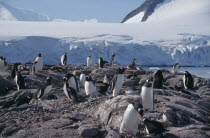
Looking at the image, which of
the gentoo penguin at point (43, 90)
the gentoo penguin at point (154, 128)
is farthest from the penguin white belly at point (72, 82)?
the gentoo penguin at point (154, 128)

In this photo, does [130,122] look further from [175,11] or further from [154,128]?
[175,11]

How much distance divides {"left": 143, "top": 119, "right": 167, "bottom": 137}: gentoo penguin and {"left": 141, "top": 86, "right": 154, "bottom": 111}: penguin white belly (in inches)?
50.4

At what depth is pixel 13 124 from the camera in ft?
23.8

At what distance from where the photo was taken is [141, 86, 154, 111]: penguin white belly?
7.58m

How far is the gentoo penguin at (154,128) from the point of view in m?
6.20

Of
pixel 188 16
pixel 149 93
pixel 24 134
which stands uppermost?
pixel 188 16

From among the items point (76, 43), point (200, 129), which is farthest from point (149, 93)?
point (76, 43)

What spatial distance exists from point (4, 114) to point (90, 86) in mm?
3542

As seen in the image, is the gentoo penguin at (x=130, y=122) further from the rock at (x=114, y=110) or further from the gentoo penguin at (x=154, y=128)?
the gentoo penguin at (x=154, y=128)

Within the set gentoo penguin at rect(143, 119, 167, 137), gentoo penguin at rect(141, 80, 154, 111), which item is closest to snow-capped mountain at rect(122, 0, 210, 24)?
gentoo penguin at rect(141, 80, 154, 111)

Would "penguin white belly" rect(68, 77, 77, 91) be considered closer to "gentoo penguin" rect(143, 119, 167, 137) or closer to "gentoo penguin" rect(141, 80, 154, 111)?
"gentoo penguin" rect(141, 80, 154, 111)

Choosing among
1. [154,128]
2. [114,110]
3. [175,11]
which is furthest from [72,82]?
[175,11]

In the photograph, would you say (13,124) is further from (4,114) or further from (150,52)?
(150,52)

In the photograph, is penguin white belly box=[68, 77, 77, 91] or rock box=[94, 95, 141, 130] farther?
penguin white belly box=[68, 77, 77, 91]
